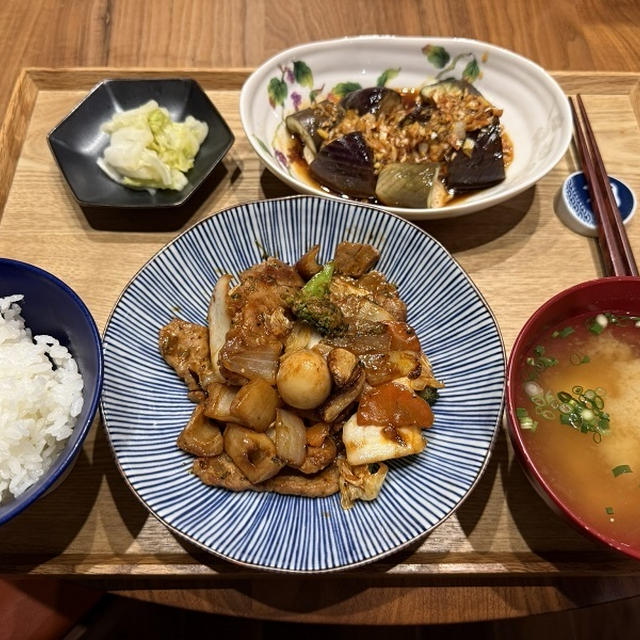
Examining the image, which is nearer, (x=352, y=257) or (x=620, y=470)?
(x=620, y=470)

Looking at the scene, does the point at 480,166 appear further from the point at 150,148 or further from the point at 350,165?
the point at 150,148

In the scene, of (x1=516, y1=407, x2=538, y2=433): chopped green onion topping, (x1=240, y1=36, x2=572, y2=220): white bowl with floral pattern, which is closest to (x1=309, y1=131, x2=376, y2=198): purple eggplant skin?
(x1=240, y1=36, x2=572, y2=220): white bowl with floral pattern

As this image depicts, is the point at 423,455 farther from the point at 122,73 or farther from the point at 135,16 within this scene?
the point at 135,16

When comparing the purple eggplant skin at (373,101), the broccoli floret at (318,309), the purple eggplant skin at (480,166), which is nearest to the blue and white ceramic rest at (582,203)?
the purple eggplant skin at (480,166)

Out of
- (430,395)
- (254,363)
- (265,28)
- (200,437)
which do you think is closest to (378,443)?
(430,395)

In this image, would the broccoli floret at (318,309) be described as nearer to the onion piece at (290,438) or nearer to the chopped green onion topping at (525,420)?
the onion piece at (290,438)

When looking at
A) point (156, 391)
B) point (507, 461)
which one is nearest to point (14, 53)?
point (156, 391)

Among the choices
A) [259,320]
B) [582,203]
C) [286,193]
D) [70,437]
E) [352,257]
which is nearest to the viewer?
[70,437]
